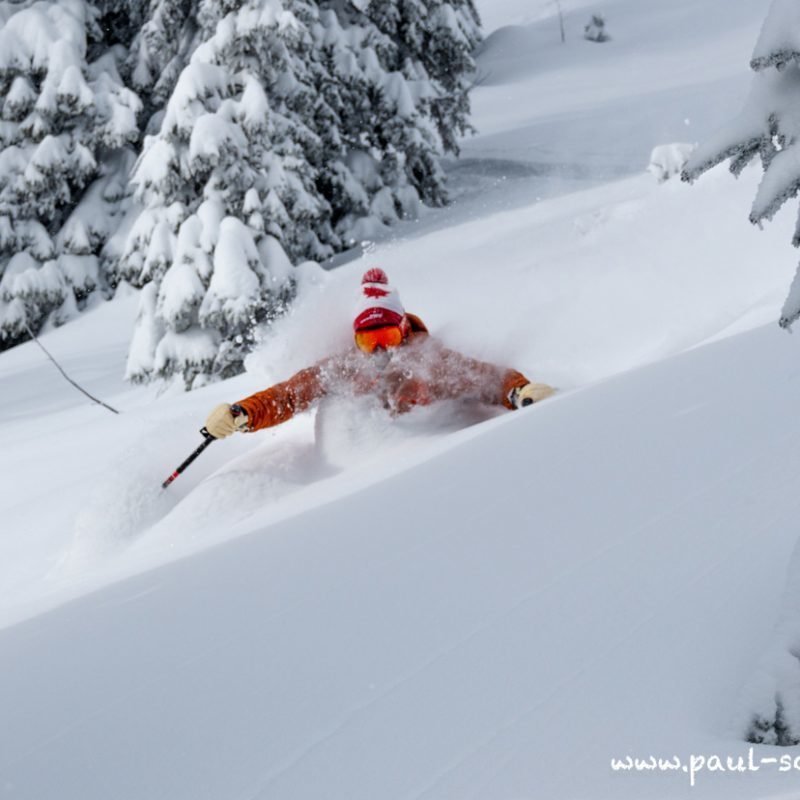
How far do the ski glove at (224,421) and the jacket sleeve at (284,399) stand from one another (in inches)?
2.5

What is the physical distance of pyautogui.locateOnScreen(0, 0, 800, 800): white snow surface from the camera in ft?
6.93

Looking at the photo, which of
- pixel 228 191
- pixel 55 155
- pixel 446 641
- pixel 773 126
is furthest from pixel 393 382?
pixel 55 155

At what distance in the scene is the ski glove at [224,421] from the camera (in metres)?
5.61

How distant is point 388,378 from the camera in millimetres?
5836

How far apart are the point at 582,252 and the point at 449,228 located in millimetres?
4835

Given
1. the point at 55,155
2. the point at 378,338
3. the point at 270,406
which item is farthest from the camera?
the point at 55,155

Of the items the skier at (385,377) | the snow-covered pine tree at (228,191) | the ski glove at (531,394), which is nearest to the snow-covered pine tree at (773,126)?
the ski glove at (531,394)

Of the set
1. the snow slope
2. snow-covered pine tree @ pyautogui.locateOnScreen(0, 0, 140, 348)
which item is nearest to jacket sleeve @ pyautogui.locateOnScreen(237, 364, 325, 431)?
the snow slope

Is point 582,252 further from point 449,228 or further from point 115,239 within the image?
point 115,239

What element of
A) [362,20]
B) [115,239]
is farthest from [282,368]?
[362,20]

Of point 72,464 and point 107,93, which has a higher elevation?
point 107,93

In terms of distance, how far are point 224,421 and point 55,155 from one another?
1107 cm

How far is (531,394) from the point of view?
552cm

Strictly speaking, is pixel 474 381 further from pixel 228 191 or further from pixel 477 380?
pixel 228 191
